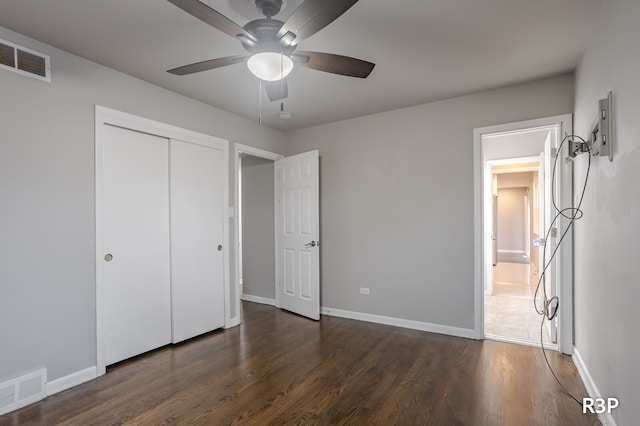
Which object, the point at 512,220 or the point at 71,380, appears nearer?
the point at 71,380

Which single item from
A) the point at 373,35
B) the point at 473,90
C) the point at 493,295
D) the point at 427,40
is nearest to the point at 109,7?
the point at 373,35

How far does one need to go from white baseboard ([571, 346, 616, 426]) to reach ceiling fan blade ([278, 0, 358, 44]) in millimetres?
2583

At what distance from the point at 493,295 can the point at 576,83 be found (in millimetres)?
3465

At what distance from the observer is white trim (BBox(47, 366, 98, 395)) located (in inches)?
93.7

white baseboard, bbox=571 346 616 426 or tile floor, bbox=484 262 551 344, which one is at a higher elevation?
white baseboard, bbox=571 346 616 426

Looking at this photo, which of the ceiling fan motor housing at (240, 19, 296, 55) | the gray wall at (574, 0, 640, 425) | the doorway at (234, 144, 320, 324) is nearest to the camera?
the gray wall at (574, 0, 640, 425)

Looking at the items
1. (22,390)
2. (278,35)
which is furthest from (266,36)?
(22,390)

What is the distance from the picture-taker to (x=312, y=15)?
149 centimetres

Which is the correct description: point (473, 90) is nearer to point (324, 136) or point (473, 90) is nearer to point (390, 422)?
point (324, 136)

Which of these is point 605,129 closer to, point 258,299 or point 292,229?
point 292,229

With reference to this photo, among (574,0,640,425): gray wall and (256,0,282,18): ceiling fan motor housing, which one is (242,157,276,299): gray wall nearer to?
(256,0,282,18): ceiling fan motor housing

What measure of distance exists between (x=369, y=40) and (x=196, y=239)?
102 inches

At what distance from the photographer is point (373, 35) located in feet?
7.50

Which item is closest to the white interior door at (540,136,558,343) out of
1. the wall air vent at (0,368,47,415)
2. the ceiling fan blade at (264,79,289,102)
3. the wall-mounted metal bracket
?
the wall-mounted metal bracket
